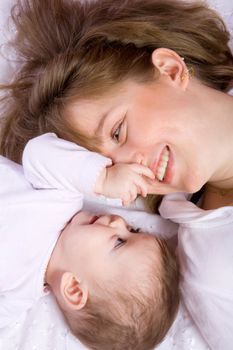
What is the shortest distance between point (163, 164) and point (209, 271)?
27cm

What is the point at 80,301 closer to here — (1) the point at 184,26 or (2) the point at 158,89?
(2) the point at 158,89

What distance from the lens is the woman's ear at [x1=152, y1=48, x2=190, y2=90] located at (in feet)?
4.36

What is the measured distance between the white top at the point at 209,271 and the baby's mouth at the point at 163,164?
14 centimetres

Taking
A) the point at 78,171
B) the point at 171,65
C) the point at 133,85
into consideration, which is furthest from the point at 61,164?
the point at 171,65

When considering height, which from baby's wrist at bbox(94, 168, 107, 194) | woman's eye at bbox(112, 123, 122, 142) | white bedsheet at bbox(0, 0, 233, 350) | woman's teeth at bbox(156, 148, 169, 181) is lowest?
white bedsheet at bbox(0, 0, 233, 350)

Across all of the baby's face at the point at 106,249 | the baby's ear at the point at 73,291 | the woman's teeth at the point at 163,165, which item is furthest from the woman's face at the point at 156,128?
the baby's ear at the point at 73,291

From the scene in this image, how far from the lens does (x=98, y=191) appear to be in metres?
1.28

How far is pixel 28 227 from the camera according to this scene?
1329 mm

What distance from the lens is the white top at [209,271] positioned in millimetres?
1250

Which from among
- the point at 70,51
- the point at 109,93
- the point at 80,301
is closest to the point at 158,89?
the point at 109,93

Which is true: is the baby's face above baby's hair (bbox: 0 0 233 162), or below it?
below

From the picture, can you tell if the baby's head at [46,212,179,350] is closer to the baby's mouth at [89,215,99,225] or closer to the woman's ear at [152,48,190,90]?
the baby's mouth at [89,215,99,225]

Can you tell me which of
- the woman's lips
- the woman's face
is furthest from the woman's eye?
the woman's lips

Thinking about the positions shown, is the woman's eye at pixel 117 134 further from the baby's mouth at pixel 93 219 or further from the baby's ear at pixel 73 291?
the baby's ear at pixel 73 291
